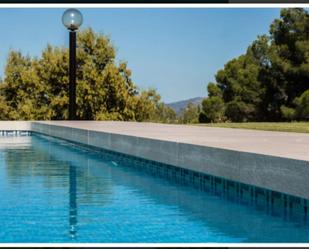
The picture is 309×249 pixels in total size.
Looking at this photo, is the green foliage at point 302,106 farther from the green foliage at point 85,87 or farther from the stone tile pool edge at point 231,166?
the stone tile pool edge at point 231,166

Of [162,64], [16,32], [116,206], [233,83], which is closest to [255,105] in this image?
[233,83]

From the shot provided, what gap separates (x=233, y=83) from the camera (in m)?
29.9

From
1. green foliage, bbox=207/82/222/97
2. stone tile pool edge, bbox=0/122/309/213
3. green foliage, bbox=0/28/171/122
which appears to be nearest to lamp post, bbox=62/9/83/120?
green foliage, bbox=0/28/171/122

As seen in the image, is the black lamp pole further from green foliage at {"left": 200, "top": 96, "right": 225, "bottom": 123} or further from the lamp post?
green foliage at {"left": 200, "top": 96, "right": 225, "bottom": 123}

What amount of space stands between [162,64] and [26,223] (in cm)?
2943

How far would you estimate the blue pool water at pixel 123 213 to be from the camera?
469 cm

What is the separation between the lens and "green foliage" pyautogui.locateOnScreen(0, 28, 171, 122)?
2534 centimetres

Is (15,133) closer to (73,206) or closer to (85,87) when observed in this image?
(85,87)

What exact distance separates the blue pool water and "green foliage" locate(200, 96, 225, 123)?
21347 millimetres

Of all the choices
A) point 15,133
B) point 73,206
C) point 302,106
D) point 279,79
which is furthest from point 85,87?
point 73,206

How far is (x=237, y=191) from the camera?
6.26 meters

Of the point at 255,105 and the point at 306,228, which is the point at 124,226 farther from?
the point at 255,105

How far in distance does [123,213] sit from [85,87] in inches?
776

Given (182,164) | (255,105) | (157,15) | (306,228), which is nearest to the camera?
(306,228)
